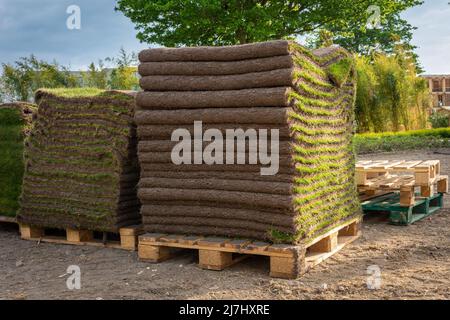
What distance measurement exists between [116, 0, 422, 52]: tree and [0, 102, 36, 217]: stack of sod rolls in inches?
524

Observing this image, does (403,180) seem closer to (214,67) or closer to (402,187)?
(402,187)

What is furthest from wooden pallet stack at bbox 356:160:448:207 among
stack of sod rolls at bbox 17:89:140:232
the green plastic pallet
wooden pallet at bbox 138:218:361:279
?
stack of sod rolls at bbox 17:89:140:232

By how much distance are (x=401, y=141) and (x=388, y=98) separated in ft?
12.6

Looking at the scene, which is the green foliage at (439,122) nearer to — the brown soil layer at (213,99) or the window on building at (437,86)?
the brown soil layer at (213,99)

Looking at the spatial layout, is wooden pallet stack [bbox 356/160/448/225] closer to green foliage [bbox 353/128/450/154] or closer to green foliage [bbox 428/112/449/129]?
green foliage [bbox 353/128/450/154]

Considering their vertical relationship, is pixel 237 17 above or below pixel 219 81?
above

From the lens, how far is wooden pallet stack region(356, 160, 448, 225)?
7.37 metres

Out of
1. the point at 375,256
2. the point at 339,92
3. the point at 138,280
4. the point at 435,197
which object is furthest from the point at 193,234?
the point at 435,197

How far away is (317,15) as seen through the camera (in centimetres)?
2242

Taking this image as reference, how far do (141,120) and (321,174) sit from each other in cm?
194

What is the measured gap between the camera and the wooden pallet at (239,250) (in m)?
4.90

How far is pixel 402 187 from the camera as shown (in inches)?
289
